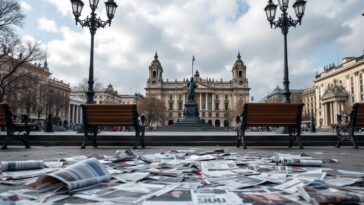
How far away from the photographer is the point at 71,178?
2.58m

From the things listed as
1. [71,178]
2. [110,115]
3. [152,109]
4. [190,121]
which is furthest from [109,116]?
[152,109]

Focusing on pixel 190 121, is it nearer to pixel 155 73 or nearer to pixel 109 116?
pixel 109 116

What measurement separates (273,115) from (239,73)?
101 metres

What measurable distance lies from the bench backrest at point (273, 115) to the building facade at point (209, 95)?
99.5 m

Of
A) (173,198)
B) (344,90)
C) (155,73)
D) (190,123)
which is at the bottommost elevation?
(173,198)

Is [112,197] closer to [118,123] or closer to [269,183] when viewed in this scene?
[269,183]

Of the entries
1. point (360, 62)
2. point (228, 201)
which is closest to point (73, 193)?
point (228, 201)

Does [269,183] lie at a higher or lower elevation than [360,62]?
lower

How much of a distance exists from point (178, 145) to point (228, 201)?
669cm

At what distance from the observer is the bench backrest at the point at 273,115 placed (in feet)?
25.3

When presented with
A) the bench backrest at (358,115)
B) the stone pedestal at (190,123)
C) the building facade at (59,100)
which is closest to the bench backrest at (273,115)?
the bench backrest at (358,115)

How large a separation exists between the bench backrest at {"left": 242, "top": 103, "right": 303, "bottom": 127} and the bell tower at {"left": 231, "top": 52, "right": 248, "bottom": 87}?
99.1 meters

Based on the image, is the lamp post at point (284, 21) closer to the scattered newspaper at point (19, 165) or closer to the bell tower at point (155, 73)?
the scattered newspaper at point (19, 165)

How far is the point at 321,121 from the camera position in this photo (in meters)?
86.5
